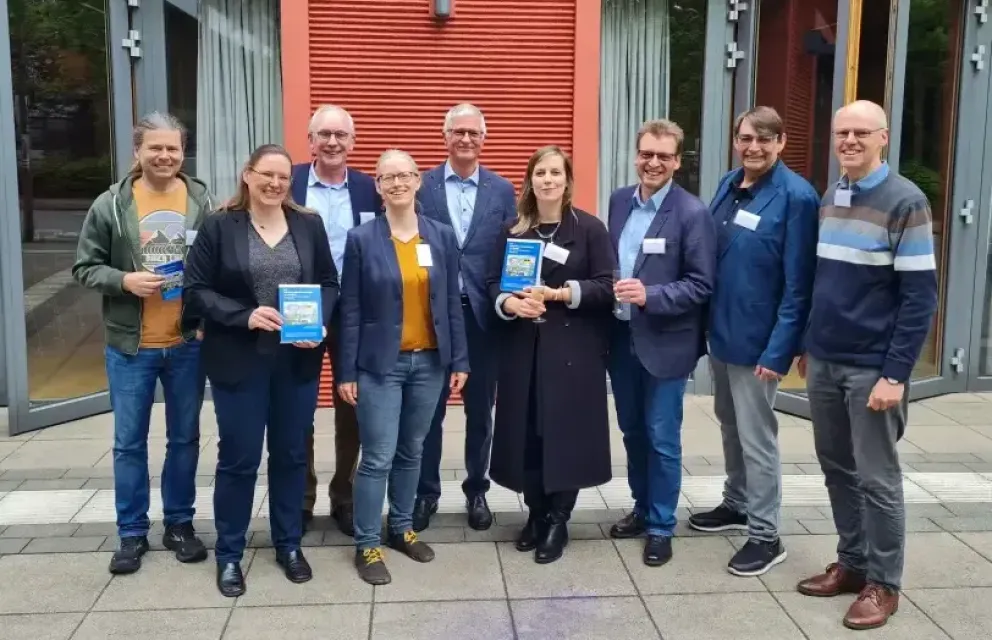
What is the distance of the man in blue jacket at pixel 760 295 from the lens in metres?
3.72

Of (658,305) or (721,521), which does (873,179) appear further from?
(721,521)

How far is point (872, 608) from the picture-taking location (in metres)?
3.48

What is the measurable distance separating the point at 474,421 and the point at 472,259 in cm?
85

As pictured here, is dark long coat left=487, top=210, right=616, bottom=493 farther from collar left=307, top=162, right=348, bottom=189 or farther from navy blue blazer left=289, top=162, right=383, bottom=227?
collar left=307, top=162, right=348, bottom=189

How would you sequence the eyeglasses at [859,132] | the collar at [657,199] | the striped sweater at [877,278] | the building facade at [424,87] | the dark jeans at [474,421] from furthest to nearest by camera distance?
the building facade at [424,87]
the dark jeans at [474,421]
the collar at [657,199]
the eyeglasses at [859,132]
the striped sweater at [877,278]

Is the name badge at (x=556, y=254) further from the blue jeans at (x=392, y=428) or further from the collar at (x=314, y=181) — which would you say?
the collar at (x=314, y=181)

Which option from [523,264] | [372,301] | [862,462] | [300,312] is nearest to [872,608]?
[862,462]

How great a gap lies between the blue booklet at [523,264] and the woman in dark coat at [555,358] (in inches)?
2.0

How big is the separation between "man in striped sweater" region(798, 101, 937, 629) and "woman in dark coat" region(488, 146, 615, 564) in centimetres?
93

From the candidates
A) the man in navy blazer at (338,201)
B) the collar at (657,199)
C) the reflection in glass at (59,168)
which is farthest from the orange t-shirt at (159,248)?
the reflection in glass at (59,168)

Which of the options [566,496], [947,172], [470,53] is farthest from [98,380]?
[947,172]

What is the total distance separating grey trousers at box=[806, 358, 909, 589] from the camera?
3445mm

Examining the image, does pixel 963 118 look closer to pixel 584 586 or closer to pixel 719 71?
pixel 719 71

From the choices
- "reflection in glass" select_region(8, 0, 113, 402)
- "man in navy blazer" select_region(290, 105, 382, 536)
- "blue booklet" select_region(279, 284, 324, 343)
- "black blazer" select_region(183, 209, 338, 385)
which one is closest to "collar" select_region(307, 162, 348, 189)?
"man in navy blazer" select_region(290, 105, 382, 536)
